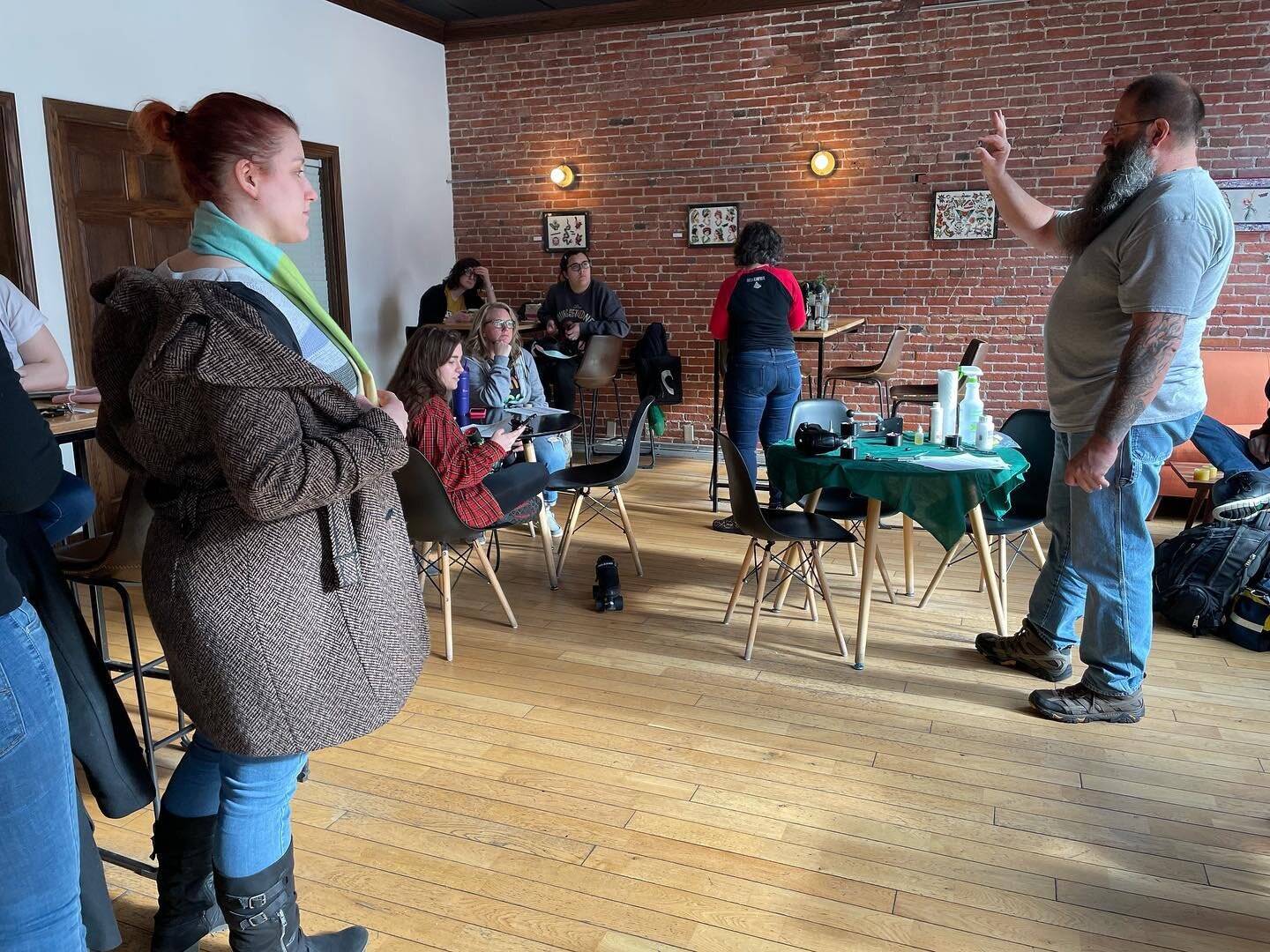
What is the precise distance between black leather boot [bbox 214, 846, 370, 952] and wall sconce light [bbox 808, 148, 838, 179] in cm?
641

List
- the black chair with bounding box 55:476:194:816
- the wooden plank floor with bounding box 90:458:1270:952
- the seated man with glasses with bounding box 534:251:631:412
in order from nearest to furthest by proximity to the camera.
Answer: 1. the wooden plank floor with bounding box 90:458:1270:952
2. the black chair with bounding box 55:476:194:816
3. the seated man with glasses with bounding box 534:251:631:412

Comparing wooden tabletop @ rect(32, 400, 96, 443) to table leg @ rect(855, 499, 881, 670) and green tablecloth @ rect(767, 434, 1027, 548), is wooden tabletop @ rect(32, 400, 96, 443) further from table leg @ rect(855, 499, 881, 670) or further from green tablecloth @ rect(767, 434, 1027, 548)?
table leg @ rect(855, 499, 881, 670)

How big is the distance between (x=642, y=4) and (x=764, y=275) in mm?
3372

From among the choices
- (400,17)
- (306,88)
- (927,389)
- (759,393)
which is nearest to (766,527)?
(759,393)

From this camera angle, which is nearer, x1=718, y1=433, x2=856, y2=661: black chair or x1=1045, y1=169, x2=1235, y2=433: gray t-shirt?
x1=1045, y1=169, x2=1235, y2=433: gray t-shirt

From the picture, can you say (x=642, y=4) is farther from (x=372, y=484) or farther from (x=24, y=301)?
(x=372, y=484)

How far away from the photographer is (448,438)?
3596 millimetres

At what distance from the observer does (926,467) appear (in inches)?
132

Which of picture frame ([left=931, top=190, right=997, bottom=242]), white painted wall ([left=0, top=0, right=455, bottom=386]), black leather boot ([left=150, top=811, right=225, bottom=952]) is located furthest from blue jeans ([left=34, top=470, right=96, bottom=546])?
picture frame ([left=931, top=190, right=997, bottom=242])

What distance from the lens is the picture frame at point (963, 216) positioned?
6727 millimetres

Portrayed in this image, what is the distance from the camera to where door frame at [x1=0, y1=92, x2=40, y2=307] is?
4.62 meters

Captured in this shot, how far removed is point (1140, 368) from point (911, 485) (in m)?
0.88

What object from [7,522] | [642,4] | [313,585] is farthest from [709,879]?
[642,4]

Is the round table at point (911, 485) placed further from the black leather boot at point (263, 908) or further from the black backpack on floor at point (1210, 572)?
the black leather boot at point (263, 908)
